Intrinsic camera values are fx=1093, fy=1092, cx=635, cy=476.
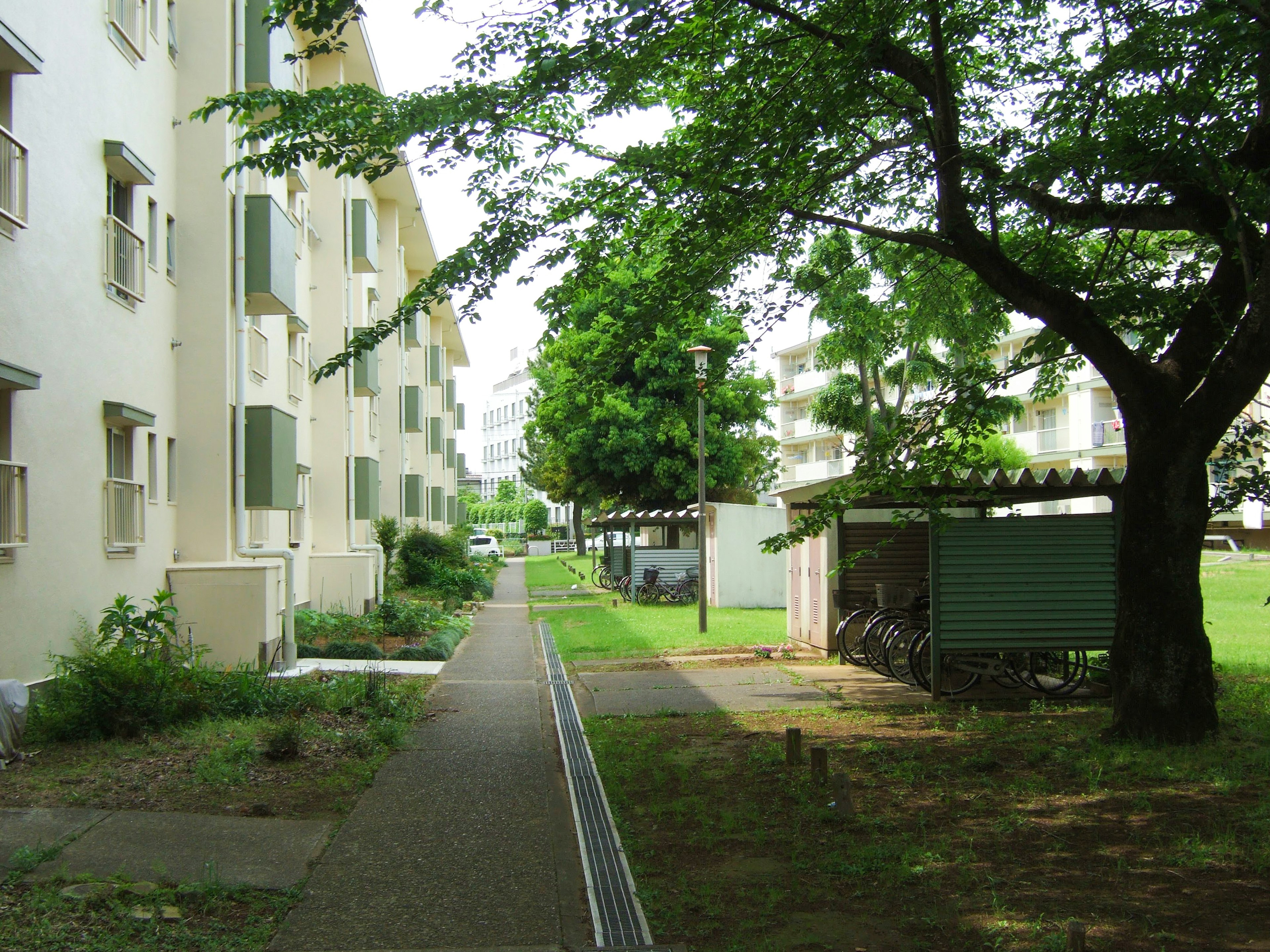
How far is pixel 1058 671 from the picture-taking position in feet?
38.9

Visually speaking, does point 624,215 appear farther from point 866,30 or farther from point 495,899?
point 495,899

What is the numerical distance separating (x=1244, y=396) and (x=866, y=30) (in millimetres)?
3880

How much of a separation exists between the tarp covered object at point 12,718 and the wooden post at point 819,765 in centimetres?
551

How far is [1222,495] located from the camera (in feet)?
30.8

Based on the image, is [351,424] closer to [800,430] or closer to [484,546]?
[800,430]

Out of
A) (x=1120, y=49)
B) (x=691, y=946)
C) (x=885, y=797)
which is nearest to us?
(x=691, y=946)

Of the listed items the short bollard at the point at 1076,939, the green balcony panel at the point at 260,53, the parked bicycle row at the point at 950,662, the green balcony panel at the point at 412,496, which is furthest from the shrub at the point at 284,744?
the green balcony panel at the point at 412,496

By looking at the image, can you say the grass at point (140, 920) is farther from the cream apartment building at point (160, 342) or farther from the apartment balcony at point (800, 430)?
the apartment balcony at point (800, 430)

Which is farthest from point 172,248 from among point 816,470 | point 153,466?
point 816,470

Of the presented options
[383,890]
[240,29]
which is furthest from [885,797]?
[240,29]

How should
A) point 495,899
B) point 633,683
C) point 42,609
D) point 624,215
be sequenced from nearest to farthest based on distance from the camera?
1. point 495,899
2. point 42,609
3. point 624,215
4. point 633,683

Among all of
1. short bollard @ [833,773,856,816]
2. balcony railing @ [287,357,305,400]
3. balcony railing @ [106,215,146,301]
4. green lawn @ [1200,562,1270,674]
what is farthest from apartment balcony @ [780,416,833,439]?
short bollard @ [833,773,856,816]

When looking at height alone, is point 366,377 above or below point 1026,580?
above

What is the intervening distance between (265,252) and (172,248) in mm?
1205
